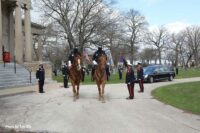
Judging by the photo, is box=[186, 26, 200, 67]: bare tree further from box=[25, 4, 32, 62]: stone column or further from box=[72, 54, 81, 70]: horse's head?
box=[72, 54, 81, 70]: horse's head

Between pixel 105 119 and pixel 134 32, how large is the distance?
102 metres

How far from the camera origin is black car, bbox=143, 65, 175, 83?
123 feet

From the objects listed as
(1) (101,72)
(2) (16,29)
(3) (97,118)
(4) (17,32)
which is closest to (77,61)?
(1) (101,72)

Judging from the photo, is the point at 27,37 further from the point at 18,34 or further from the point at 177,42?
the point at 177,42

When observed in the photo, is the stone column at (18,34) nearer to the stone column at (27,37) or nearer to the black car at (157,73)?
the stone column at (27,37)

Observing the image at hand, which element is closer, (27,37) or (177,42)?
(27,37)

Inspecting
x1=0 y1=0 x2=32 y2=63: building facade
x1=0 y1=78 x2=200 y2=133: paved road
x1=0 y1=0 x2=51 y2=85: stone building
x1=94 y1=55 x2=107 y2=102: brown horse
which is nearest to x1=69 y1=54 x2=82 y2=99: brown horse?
x1=94 y1=55 x2=107 y2=102: brown horse

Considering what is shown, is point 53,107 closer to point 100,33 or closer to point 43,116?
point 43,116

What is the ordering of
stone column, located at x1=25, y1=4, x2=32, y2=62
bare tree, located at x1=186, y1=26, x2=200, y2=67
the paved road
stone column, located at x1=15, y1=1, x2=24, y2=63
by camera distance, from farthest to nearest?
bare tree, located at x1=186, y1=26, x2=200, y2=67 → stone column, located at x1=25, y1=4, x2=32, y2=62 → stone column, located at x1=15, y1=1, x2=24, y2=63 → the paved road

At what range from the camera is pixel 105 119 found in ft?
42.7

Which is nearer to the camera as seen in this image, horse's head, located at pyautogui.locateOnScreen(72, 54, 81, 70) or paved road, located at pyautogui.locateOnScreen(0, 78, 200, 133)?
paved road, located at pyautogui.locateOnScreen(0, 78, 200, 133)

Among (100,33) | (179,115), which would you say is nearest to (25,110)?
(179,115)

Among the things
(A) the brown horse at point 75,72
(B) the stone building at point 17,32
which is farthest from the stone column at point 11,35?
(A) the brown horse at point 75,72

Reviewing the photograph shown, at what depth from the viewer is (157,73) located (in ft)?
127
